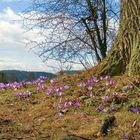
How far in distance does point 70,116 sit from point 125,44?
2857mm

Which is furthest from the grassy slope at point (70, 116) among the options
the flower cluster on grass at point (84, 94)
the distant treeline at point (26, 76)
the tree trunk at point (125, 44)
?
the distant treeline at point (26, 76)

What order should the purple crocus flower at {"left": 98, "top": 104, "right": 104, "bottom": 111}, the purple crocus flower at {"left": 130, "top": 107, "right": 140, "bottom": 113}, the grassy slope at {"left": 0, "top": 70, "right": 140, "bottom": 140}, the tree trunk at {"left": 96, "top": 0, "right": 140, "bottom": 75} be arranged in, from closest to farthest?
the grassy slope at {"left": 0, "top": 70, "right": 140, "bottom": 140} → the purple crocus flower at {"left": 130, "top": 107, "right": 140, "bottom": 113} → the purple crocus flower at {"left": 98, "top": 104, "right": 104, "bottom": 111} → the tree trunk at {"left": 96, "top": 0, "right": 140, "bottom": 75}

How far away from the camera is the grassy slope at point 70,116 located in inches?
268

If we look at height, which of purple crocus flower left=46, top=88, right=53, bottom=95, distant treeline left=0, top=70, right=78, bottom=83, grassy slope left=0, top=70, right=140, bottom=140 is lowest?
grassy slope left=0, top=70, right=140, bottom=140

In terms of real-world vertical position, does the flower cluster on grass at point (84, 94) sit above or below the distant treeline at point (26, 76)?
below

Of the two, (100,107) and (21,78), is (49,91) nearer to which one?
(100,107)

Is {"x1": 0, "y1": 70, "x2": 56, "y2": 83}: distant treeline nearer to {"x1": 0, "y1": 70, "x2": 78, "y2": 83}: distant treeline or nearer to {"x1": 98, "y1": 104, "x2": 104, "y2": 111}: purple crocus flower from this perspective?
{"x1": 0, "y1": 70, "x2": 78, "y2": 83}: distant treeline

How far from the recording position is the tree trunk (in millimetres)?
9875

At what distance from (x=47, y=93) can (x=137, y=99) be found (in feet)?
6.92

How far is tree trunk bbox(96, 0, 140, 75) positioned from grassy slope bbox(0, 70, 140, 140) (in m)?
0.51

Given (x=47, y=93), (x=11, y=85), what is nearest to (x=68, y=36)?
(x=11, y=85)

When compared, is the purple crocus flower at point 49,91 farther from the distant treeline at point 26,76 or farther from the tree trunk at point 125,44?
the distant treeline at point 26,76

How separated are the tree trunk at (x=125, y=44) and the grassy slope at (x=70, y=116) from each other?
51 cm

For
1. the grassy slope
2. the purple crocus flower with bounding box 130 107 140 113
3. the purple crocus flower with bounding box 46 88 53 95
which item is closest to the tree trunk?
the grassy slope
